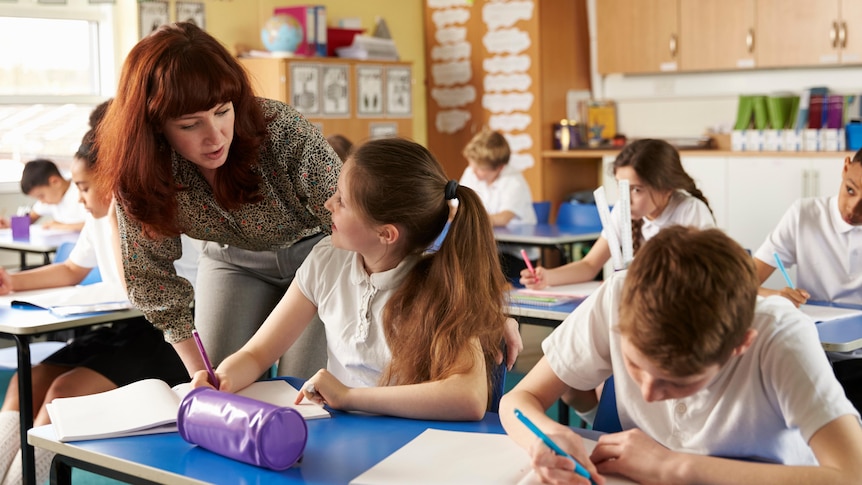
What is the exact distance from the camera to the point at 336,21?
274 inches

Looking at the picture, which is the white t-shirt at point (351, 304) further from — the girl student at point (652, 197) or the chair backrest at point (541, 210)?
the chair backrest at point (541, 210)

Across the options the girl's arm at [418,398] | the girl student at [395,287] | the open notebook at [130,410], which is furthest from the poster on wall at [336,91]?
the girl's arm at [418,398]

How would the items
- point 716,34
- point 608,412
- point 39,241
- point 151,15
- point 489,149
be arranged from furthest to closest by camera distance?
point 716,34
point 151,15
point 489,149
point 39,241
point 608,412

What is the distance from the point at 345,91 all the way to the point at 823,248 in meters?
4.18

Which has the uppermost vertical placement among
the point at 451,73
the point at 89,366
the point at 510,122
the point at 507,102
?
the point at 451,73

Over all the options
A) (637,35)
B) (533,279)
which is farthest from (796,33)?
(533,279)

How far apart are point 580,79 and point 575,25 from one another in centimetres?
39

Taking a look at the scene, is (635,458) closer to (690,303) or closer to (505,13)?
(690,303)

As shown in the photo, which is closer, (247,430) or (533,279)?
(247,430)

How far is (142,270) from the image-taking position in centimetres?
212

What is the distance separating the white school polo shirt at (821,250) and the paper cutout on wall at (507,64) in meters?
4.21

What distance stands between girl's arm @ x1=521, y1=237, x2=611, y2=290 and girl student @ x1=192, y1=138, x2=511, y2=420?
1.22 metres

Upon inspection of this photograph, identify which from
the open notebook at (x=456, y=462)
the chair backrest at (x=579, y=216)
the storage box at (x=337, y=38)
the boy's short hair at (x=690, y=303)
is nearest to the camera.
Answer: the boy's short hair at (x=690, y=303)

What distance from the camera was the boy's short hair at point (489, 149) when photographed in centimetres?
542
